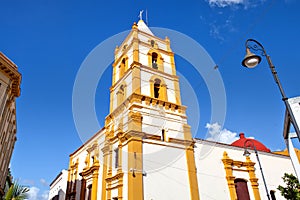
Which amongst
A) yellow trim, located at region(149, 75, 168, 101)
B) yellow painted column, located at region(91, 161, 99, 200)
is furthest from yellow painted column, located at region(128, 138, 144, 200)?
yellow painted column, located at region(91, 161, 99, 200)

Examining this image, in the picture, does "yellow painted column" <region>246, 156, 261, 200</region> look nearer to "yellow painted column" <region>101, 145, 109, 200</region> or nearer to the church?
the church

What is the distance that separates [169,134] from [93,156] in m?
8.06

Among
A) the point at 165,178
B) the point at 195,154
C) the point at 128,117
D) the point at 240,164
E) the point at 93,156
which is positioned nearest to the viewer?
the point at 165,178

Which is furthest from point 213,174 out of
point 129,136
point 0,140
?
point 0,140

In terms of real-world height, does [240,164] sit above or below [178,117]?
below

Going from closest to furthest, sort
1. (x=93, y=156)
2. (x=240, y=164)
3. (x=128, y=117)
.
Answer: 1. (x=128, y=117)
2. (x=240, y=164)
3. (x=93, y=156)

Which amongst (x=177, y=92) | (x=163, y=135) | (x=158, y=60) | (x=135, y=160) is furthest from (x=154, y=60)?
(x=135, y=160)

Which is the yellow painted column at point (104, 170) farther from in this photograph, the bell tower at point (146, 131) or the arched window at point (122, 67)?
the arched window at point (122, 67)

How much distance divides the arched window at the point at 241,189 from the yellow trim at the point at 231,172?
0.66 metres

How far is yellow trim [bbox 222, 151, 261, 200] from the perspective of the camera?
1847cm

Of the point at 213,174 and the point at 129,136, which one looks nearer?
the point at 129,136

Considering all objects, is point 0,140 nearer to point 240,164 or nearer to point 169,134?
point 169,134

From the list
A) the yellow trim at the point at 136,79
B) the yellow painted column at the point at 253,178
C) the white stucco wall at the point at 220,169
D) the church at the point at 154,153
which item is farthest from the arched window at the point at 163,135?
the yellow painted column at the point at 253,178

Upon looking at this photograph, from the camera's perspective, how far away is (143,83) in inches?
769
